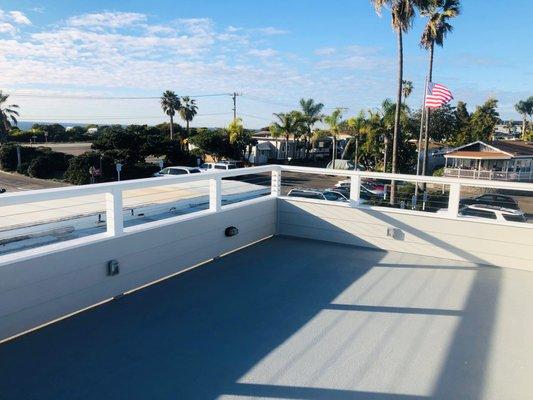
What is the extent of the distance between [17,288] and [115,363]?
1008 millimetres

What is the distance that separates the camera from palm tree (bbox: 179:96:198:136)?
53900 mm

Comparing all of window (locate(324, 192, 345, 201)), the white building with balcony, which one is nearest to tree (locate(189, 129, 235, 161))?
window (locate(324, 192, 345, 201))

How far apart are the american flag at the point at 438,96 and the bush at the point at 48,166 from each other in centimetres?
2972

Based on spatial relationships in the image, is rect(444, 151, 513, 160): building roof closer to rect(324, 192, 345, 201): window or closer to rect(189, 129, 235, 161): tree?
rect(189, 129, 235, 161): tree

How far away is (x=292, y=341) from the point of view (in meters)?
3.20

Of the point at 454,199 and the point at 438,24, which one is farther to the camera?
the point at 438,24

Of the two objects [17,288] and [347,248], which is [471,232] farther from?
[17,288]

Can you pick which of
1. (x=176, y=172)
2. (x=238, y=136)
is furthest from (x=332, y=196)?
(x=238, y=136)

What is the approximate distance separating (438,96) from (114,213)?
46.1 feet

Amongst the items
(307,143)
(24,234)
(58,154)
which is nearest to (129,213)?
(24,234)

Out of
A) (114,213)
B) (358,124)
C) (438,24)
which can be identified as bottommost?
(114,213)

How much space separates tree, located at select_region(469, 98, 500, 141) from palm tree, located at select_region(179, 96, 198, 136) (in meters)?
34.6

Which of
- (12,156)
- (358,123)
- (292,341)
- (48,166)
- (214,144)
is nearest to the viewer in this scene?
(292,341)

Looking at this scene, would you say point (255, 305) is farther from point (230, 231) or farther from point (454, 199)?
point (454, 199)
